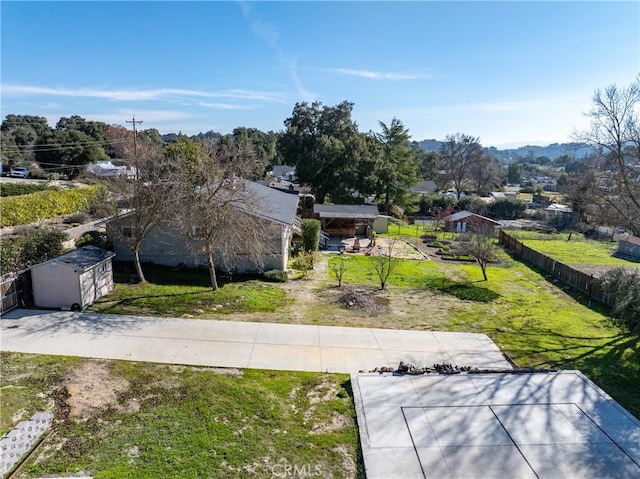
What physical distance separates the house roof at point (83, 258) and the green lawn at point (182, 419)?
436cm

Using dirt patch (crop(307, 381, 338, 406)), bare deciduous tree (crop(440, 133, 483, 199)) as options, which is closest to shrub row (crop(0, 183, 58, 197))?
dirt patch (crop(307, 381, 338, 406))

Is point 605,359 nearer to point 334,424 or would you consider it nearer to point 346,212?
point 334,424

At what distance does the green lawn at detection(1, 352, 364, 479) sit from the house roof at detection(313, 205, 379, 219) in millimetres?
24153

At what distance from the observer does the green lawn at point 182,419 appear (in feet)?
23.5

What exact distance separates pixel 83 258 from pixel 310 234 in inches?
578

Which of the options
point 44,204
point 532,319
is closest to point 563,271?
point 532,319

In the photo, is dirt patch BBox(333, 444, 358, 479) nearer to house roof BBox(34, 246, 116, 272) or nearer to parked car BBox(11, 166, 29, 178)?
house roof BBox(34, 246, 116, 272)

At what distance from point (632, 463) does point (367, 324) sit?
8.40 metres

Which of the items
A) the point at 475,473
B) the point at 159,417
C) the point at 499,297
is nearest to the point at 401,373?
the point at 475,473

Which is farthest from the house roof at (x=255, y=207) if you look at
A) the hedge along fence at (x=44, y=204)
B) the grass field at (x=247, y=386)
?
the hedge along fence at (x=44, y=204)

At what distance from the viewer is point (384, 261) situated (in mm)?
25609

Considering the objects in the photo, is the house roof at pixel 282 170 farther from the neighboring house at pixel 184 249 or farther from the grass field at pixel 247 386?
the grass field at pixel 247 386

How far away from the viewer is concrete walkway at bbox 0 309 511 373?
11125mm

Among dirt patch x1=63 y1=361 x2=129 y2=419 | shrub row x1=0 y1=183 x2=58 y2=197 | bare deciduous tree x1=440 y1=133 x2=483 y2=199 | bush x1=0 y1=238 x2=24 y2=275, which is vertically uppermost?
bare deciduous tree x1=440 y1=133 x2=483 y2=199
